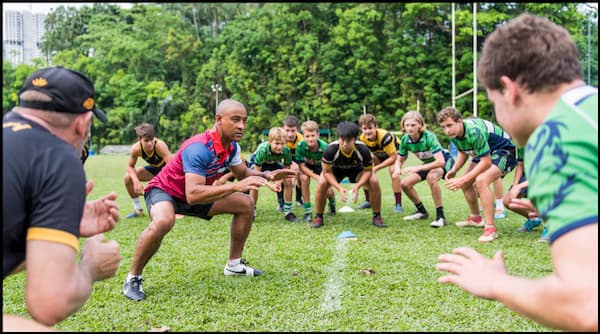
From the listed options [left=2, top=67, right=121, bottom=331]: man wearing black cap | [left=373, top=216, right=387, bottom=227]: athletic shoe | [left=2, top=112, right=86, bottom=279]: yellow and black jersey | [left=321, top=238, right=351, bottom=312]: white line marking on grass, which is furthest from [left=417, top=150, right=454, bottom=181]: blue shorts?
[left=2, top=112, right=86, bottom=279]: yellow and black jersey

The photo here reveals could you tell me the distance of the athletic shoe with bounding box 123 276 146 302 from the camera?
16.9 ft

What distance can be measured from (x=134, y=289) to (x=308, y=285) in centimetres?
164

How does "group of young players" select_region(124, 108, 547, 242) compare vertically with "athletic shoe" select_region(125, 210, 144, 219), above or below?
above

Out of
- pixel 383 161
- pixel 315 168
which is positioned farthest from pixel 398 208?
pixel 315 168

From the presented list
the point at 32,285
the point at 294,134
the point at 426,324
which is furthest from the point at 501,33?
the point at 294,134

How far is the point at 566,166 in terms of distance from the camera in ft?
5.72

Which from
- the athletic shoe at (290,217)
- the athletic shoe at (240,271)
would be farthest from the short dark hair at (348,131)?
the athletic shoe at (240,271)

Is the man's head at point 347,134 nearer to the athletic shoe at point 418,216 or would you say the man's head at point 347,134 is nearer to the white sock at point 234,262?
the athletic shoe at point 418,216

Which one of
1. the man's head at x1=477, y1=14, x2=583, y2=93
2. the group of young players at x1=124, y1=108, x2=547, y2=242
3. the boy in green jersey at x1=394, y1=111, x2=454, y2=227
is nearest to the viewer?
the man's head at x1=477, y1=14, x2=583, y2=93

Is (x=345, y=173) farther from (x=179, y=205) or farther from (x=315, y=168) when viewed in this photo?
(x=179, y=205)

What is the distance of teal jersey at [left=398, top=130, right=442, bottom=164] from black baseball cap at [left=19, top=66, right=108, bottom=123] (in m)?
8.07

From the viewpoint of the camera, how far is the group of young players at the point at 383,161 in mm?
8289

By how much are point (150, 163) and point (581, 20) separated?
3964 cm

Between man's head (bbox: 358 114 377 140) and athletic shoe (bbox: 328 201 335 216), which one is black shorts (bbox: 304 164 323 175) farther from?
man's head (bbox: 358 114 377 140)
